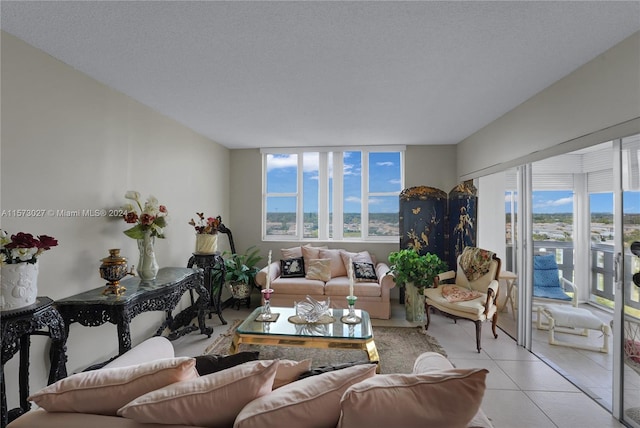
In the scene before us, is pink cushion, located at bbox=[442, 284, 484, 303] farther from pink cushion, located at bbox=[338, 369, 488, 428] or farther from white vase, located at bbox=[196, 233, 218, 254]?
white vase, located at bbox=[196, 233, 218, 254]

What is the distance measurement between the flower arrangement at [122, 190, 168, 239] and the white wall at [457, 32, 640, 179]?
3.54 meters

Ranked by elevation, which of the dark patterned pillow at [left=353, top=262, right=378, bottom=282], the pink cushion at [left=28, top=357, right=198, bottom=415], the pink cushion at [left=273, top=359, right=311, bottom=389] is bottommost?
the dark patterned pillow at [left=353, top=262, right=378, bottom=282]

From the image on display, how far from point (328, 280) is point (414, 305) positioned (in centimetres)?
121

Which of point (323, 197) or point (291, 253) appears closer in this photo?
point (291, 253)

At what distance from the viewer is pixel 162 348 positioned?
5.52 ft

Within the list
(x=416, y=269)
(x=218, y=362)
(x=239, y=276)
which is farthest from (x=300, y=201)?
(x=218, y=362)

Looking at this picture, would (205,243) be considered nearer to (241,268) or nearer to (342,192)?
(241,268)

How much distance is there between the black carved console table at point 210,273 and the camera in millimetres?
3590

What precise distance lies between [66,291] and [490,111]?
4.30m

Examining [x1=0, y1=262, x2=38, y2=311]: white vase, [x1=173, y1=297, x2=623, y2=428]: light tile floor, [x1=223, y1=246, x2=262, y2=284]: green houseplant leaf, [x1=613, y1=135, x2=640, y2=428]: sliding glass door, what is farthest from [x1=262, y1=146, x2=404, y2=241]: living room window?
[x1=0, y1=262, x2=38, y2=311]: white vase

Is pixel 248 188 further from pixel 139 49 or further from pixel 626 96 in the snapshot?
A: pixel 626 96

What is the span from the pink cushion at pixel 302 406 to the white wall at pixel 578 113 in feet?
7.84

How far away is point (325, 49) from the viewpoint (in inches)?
78.5

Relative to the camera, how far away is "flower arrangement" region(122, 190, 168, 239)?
8.72ft
